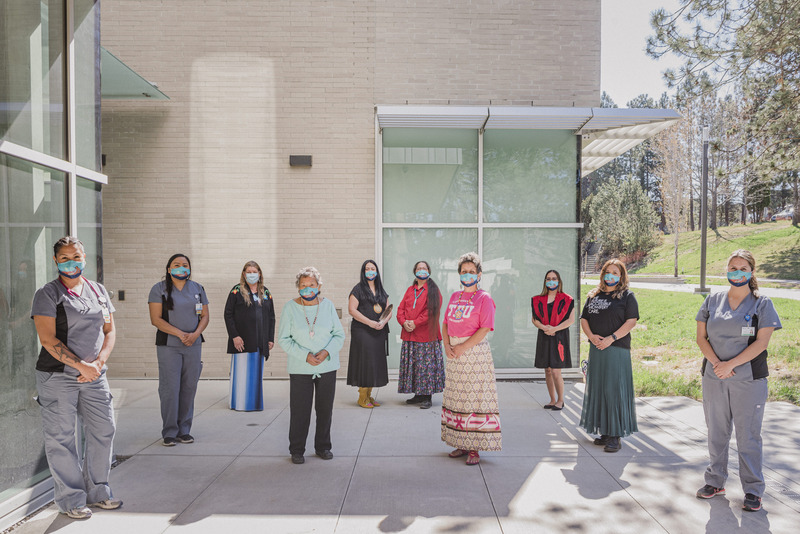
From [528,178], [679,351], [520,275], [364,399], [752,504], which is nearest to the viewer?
[752,504]

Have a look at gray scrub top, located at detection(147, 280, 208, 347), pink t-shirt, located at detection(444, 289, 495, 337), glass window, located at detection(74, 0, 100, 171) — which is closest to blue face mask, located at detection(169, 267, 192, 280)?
gray scrub top, located at detection(147, 280, 208, 347)

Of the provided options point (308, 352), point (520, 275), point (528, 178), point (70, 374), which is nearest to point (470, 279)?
point (308, 352)

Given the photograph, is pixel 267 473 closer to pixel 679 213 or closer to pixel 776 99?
pixel 776 99

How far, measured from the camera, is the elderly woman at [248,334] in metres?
6.84

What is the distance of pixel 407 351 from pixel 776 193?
44.8m

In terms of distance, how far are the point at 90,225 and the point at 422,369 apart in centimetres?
420

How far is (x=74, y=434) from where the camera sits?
3.90 m

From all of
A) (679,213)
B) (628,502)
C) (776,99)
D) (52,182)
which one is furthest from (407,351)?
(679,213)

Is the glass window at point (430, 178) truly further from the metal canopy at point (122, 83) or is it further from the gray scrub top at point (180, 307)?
the gray scrub top at point (180, 307)

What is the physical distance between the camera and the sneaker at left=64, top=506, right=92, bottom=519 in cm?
385

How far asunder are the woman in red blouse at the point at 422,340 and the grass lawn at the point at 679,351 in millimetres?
3272

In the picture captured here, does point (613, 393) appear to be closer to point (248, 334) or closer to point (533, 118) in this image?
point (248, 334)

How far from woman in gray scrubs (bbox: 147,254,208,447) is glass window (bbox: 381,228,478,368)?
3.92 metres

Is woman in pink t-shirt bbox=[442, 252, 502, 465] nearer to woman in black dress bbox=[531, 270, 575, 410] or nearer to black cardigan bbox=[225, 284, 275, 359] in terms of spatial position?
woman in black dress bbox=[531, 270, 575, 410]
